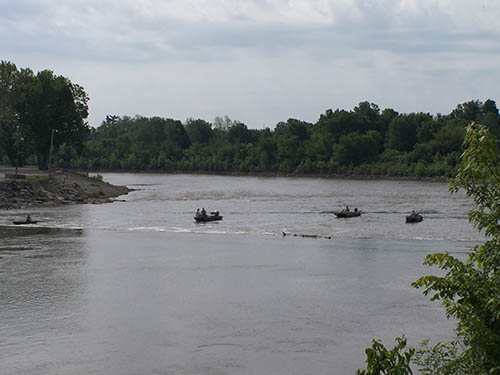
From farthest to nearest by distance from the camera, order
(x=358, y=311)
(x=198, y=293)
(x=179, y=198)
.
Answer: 1. (x=179, y=198)
2. (x=198, y=293)
3. (x=358, y=311)

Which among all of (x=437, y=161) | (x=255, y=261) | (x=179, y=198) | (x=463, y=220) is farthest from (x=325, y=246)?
(x=437, y=161)

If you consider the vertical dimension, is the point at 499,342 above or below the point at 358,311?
above

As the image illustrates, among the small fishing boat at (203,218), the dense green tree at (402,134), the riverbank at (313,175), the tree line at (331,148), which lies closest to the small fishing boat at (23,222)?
the small fishing boat at (203,218)

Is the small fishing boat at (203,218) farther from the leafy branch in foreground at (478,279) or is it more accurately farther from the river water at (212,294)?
the leafy branch in foreground at (478,279)

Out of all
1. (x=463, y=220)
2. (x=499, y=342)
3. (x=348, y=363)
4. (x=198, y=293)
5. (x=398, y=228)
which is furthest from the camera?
(x=463, y=220)

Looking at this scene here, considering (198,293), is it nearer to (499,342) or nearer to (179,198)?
(499,342)

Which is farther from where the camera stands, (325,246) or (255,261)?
(325,246)

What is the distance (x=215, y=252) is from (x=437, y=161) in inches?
4668

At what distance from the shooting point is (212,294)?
97.9ft

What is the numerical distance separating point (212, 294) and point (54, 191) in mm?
54836

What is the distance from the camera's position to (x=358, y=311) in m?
26.6

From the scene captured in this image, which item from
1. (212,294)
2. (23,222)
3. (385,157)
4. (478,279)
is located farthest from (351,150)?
(478,279)

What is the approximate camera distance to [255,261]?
38281mm

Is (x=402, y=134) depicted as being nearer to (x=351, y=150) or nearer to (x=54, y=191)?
(x=351, y=150)
